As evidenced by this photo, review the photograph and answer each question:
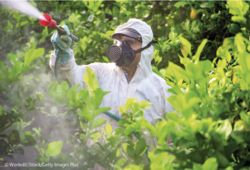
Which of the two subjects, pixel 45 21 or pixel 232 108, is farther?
pixel 45 21

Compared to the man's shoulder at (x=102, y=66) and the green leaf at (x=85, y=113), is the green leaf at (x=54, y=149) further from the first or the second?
the man's shoulder at (x=102, y=66)

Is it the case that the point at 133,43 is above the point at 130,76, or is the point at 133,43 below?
above

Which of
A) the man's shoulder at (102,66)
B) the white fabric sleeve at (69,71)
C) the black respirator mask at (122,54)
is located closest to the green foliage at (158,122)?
the white fabric sleeve at (69,71)

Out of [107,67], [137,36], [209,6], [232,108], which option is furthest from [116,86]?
[209,6]

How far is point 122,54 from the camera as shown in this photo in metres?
1.54

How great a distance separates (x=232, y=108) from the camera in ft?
2.63

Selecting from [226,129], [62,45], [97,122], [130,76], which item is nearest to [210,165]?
[226,129]

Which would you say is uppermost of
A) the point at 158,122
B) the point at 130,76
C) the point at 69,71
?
the point at 158,122

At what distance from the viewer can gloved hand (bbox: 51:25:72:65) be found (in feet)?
4.28

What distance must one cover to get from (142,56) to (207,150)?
1000 mm

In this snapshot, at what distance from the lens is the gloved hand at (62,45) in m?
1.30

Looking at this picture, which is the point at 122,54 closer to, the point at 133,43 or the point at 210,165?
the point at 133,43

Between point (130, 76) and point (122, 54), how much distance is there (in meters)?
0.17

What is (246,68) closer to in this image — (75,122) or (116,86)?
(75,122)
